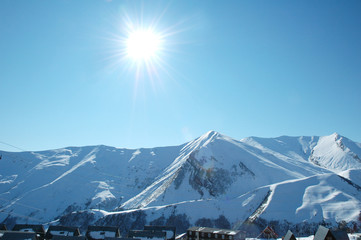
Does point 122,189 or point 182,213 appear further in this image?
point 122,189

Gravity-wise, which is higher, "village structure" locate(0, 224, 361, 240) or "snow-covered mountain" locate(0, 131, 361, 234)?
"snow-covered mountain" locate(0, 131, 361, 234)

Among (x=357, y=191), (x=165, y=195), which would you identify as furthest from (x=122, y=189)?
(x=357, y=191)

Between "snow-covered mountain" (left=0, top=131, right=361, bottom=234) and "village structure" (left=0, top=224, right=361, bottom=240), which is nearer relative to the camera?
"village structure" (left=0, top=224, right=361, bottom=240)

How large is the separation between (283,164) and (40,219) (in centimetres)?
15239

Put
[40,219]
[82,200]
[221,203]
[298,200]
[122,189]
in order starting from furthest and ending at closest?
[122,189] < [82,200] < [40,219] < [221,203] < [298,200]

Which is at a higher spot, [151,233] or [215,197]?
[215,197]

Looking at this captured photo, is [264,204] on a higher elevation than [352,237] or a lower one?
higher

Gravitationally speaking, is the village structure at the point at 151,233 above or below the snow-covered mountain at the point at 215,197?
below

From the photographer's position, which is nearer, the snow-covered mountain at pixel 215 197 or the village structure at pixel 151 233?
the village structure at pixel 151 233

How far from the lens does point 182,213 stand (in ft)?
343

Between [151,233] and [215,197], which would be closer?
[151,233]

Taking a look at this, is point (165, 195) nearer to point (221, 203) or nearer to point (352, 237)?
point (221, 203)

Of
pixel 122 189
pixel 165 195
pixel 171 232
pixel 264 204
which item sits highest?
pixel 122 189

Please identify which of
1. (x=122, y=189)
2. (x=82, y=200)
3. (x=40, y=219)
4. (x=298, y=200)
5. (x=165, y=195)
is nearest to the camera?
(x=298, y=200)
